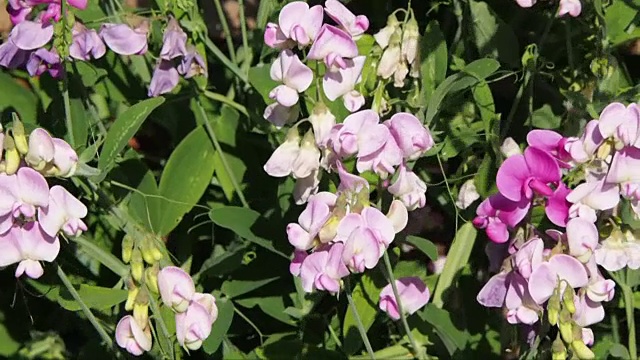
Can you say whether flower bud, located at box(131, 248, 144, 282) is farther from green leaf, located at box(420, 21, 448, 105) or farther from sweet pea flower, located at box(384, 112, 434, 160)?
green leaf, located at box(420, 21, 448, 105)

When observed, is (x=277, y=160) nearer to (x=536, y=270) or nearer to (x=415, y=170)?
(x=536, y=270)

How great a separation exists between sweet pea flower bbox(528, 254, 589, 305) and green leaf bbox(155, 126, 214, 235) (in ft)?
2.16

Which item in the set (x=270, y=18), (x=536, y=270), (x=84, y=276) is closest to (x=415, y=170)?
(x=270, y=18)

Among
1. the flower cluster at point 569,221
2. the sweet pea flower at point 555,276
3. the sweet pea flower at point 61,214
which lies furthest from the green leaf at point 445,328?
the sweet pea flower at point 61,214

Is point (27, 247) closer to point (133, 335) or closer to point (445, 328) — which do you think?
point (133, 335)

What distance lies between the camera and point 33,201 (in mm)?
1040

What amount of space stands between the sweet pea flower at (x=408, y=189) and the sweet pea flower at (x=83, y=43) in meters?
0.53

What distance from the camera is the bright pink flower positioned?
111 centimetres

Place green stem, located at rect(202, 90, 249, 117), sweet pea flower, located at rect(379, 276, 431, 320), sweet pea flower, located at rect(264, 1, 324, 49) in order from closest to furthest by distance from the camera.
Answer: sweet pea flower, located at rect(264, 1, 324, 49) → sweet pea flower, located at rect(379, 276, 431, 320) → green stem, located at rect(202, 90, 249, 117)

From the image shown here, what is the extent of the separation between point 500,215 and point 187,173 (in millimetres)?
609

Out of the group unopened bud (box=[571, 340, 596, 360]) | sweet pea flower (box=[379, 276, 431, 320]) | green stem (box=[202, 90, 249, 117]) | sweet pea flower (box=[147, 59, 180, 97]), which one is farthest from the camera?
green stem (box=[202, 90, 249, 117])

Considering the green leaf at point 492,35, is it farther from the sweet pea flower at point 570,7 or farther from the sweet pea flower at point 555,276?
the sweet pea flower at point 555,276

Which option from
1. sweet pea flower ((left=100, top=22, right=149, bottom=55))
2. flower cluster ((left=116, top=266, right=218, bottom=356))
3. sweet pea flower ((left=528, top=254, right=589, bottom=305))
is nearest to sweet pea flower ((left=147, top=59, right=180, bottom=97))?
sweet pea flower ((left=100, top=22, right=149, bottom=55))

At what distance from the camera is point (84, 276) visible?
4.83 feet
